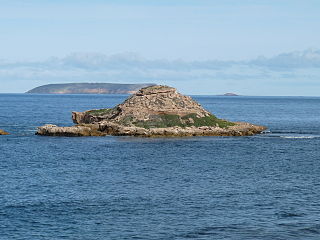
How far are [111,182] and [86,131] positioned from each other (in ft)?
208

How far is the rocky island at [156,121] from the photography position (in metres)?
138

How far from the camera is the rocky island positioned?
138 meters

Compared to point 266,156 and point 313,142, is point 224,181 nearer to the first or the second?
point 266,156

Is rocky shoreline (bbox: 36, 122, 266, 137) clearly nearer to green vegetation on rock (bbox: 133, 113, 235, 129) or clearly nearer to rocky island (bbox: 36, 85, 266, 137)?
rocky island (bbox: 36, 85, 266, 137)

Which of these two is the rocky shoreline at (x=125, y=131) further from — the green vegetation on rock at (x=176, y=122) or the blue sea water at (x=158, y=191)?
the blue sea water at (x=158, y=191)

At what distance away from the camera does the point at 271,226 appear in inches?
2162

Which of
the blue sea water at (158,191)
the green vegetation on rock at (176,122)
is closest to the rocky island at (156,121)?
the green vegetation on rock at (176,122)

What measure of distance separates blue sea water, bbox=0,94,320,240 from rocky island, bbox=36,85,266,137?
1521 centimetres

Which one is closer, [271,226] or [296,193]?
[271,226]

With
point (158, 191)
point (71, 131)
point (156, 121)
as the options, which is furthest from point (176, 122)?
point (158, 191)

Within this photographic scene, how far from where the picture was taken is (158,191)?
71.3 meters

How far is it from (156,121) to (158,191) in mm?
69342

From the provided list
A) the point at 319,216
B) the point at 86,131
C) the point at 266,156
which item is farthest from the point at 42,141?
the point at 319,216

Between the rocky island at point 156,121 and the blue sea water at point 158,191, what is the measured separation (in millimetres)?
15209
